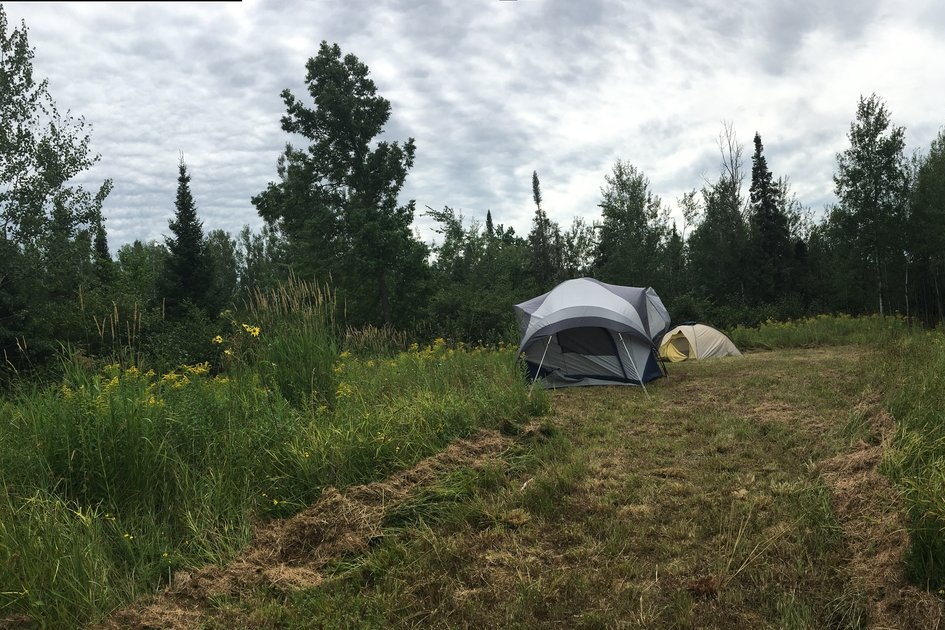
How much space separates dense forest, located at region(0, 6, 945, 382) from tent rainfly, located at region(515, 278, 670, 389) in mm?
3269

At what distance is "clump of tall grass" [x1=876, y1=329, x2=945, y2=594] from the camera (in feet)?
8.38

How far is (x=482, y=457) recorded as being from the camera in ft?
14.5

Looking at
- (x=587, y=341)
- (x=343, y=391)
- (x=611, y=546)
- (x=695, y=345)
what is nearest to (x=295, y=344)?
(x=343, y=391)

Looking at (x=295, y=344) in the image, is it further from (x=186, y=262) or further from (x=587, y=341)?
(x=186, y=262)

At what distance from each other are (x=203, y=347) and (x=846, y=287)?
86.0ft

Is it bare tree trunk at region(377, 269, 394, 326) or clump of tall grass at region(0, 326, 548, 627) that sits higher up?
bare tree trunk at region(377, 269, 394, 326)

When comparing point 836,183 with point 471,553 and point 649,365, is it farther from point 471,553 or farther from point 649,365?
point 471,553

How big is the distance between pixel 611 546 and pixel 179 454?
291 cm

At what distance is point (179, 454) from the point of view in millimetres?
3812

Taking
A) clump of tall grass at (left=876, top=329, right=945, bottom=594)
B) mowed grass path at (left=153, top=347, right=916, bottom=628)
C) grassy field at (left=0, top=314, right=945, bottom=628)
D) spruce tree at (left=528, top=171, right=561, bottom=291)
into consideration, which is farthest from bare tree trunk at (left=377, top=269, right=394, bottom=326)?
clump of tall grass at (left=876, top=329, right=945, bottom=594)

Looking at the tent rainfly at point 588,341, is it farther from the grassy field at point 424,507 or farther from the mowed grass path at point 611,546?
the mowed grass path at point 611,546

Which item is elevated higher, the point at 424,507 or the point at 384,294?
the point at 384,294

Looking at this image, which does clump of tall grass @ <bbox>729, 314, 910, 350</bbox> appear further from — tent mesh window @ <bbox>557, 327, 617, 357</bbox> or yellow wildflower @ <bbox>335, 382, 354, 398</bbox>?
yellow wildflower @ <bbox>335, 382, 354, 398</bbox>

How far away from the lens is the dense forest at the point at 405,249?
15.8 m
